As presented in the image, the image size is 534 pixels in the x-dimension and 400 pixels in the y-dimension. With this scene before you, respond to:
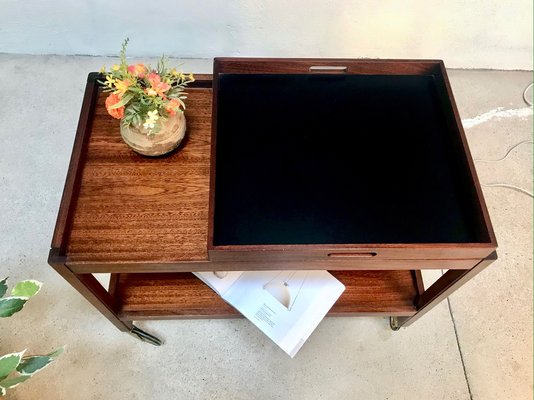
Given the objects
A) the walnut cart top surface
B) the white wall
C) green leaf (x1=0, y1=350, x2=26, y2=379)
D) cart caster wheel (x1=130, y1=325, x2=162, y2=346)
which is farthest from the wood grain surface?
the white wall

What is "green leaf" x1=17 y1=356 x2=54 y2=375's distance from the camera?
94 centimetres

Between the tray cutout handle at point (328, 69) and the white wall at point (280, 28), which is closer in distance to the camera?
the tray cutout handle at point (328, 69)

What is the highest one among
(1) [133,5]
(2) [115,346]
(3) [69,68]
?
(1) [133,5]

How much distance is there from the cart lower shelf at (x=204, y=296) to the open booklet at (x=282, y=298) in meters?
0.08

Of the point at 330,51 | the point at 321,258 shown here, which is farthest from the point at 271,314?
the point at 330,51

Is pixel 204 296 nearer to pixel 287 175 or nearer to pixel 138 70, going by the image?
pixel 287 175

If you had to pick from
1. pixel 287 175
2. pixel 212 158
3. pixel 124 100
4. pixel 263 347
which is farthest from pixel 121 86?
pixel 263 347

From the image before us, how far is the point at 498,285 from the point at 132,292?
1018 mm

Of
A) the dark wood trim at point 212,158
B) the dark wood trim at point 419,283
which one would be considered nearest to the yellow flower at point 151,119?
the dark wood trim at point 212,158

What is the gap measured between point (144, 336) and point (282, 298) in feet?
1.32

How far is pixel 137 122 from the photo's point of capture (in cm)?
87

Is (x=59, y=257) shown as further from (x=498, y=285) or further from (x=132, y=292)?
(x=498, y=285)

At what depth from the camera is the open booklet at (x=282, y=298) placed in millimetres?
1050

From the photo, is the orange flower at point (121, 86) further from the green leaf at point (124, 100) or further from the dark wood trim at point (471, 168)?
the dark wood trim at point (471, 168)
